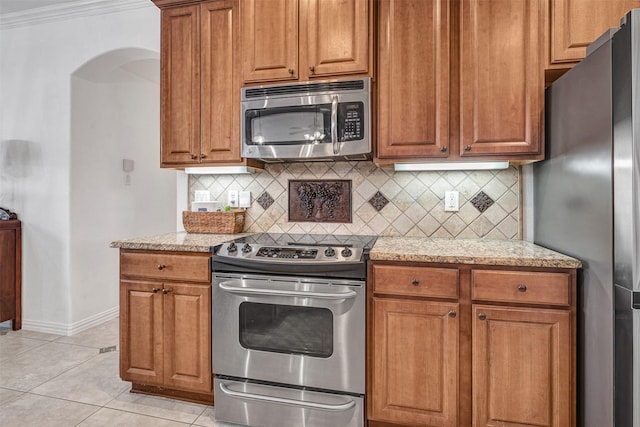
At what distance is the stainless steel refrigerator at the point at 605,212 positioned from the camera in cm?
131

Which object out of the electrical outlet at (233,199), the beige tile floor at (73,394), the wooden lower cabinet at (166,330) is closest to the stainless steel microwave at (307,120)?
the electrical outlet at (233,199)

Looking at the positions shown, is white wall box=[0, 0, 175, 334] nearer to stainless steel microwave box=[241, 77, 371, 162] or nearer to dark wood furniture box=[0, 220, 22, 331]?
dark wood furniture box=[0, 220, 22, 331]

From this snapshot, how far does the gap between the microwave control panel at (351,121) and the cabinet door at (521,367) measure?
1120 mm

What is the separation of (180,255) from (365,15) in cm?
175

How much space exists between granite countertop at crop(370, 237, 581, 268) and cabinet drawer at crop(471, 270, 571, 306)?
0.16 feet

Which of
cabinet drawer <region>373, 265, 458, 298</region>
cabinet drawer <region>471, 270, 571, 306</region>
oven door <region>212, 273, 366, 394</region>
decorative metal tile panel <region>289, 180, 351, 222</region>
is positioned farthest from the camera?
decorative metal tile panel <region>289, 180, 351, 222</region>

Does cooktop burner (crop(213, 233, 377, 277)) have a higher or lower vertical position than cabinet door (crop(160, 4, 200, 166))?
lower

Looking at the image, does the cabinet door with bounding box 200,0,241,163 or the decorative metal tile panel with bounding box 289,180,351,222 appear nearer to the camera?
the cabinet door with bounding box 200,0,241,163

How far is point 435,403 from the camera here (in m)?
1.79

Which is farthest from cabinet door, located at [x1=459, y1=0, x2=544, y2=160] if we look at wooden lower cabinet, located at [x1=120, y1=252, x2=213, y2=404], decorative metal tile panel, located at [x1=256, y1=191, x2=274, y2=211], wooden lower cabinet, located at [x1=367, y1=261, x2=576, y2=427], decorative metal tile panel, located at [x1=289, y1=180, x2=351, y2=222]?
wooden lower cabinet, located at [x1=120, y1=252, x2=213, y2=404]

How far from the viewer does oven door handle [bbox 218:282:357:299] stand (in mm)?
1858

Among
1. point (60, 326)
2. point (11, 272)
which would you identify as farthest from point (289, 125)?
point (11, 272)

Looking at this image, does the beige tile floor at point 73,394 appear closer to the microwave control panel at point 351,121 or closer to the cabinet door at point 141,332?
the cabinet door at point 141,332

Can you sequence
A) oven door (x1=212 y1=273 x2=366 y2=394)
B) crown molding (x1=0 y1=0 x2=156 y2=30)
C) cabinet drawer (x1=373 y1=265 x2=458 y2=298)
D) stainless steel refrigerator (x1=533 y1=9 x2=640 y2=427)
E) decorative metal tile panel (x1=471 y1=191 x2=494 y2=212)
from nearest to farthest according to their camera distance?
1. stainless steel refrigerator (x1=533 y1=9 x2=640 y2=427)
2. cabinet drawer (x1=373 y1=265 x2=458 y2=298)
3. oven door (x1=212 y1=273 x2=366 y2=394)
4. decorative metal tile panel (x1=471 y1=191 x2=494 y2=212)
5. crown molding (x1=0 y1=0 x2=156 y2=30)
